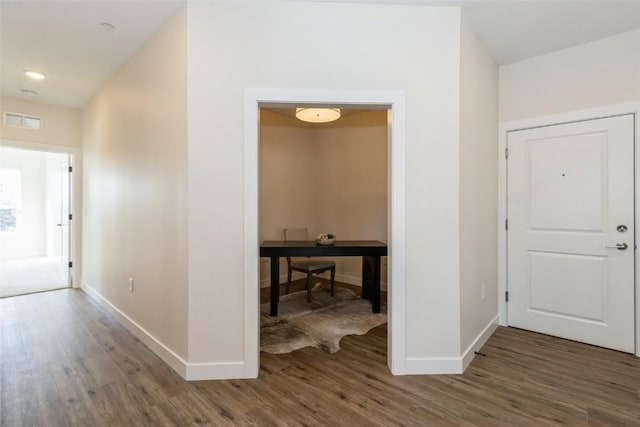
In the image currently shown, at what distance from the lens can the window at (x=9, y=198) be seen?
22.6 feet

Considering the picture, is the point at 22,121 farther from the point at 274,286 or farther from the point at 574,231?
the point at 574,231

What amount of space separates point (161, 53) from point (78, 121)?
316cm

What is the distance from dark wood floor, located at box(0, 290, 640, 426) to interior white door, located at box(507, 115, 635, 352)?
10.7 inches

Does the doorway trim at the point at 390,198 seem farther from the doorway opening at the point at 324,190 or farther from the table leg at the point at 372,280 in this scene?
the doorway opening at the point at 324,190

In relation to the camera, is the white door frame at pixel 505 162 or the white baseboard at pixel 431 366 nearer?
the white baseboard at pixel 431 366

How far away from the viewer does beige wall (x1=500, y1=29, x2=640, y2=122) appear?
248cm

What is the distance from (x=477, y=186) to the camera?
2.53 m

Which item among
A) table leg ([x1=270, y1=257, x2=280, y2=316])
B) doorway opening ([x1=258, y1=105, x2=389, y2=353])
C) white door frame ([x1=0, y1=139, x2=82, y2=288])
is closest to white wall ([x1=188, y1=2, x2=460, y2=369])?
table leg ([x1=270, y1=257, x2=280, y2=316])

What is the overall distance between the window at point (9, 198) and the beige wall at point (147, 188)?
5376 mm

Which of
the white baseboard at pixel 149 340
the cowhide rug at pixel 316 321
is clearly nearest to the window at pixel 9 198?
the white baseboard at pixel 149 340

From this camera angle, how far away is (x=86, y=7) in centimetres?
220

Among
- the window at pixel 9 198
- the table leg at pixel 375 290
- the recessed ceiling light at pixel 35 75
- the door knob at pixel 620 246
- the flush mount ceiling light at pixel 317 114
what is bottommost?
the table leg at pixel 375 290

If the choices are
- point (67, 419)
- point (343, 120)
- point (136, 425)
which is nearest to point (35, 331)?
point (67, 419)

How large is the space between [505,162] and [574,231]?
0.86 meters
